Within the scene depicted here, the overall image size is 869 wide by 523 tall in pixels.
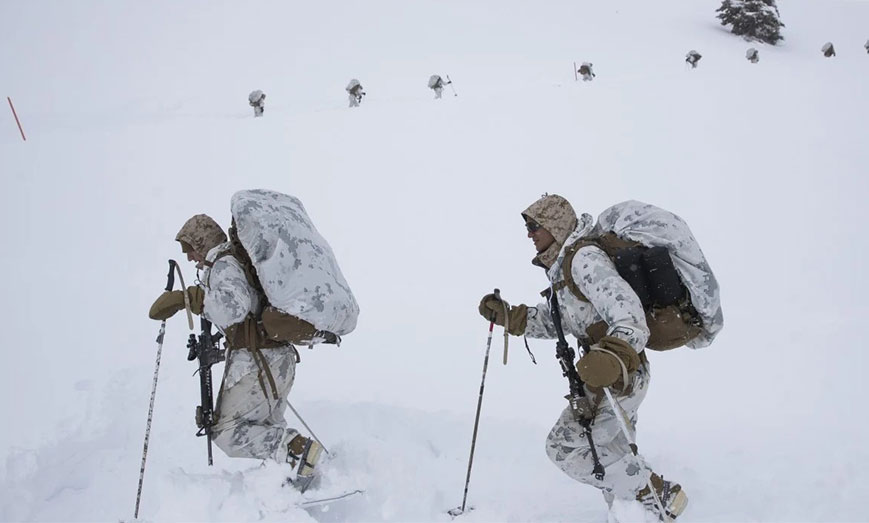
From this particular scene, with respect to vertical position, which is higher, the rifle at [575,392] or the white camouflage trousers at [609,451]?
the rifle at [575,392]

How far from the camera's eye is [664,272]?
310 cm

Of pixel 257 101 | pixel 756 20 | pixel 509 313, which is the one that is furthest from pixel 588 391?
pixel 756 20

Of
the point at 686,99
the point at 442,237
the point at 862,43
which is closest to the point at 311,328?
the point at 442,237

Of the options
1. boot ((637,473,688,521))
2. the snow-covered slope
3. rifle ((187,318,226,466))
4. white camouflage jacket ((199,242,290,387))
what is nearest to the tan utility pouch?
white camouflage jacket ((199,242,290,387))

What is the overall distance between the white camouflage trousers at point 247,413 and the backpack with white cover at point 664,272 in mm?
2110

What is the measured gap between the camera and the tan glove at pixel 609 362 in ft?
9.32

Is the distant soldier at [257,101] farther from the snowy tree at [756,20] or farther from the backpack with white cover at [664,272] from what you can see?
the snowy tree at [756,20]

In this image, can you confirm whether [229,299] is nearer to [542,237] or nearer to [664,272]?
[542,237]

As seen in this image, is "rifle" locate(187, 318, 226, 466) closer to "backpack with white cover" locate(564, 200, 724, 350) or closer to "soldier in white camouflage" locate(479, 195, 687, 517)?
"soldier in white camouflage" locate(479, 195, 687, 517)

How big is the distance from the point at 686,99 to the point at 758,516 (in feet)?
42.1

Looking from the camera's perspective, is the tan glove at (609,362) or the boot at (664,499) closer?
the tan glove at (609,362)

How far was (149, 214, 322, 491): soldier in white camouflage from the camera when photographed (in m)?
3.81

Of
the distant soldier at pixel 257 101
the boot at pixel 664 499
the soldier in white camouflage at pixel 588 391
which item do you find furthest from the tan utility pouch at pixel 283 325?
the distant soldier at pixel 257 101

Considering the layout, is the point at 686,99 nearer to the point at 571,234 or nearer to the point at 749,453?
the point at 749,453
